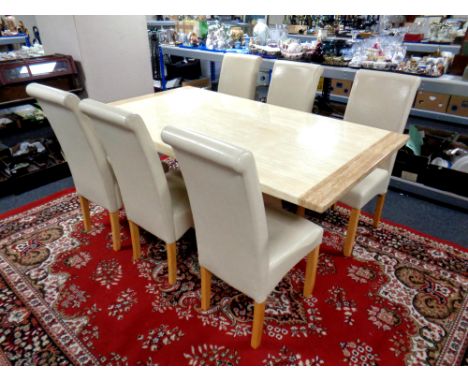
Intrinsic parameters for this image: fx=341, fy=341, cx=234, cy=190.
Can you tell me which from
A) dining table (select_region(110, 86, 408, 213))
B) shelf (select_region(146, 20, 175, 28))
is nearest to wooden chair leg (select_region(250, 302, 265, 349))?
dining table (select_region(110, 86, 408, 213))

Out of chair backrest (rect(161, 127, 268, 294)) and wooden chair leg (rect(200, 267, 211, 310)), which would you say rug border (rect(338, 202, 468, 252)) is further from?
chair backrest (rect(161, 127, 268, 294))

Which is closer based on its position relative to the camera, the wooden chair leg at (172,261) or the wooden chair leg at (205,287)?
the wooden chair leg at (205,287)

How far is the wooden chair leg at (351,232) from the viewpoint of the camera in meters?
1.87

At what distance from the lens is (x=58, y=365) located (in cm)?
142

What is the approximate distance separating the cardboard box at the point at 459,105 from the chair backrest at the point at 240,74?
2494mm

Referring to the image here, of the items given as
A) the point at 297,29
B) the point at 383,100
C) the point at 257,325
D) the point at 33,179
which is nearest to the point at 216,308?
the point at 257,325

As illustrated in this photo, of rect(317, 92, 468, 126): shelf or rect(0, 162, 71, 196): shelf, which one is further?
rect(317, 92, 468, 126): shelf

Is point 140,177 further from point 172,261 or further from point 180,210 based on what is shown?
point 172,261

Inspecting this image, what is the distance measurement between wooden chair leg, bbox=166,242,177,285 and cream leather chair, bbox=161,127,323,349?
0.81 ft

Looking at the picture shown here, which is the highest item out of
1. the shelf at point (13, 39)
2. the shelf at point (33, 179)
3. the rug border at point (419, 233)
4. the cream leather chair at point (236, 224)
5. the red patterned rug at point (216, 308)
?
the shelf at point (13, 39)

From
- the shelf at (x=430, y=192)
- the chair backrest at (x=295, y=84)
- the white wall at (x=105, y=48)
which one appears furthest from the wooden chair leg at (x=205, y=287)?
the white wall at (x=105, y=48)

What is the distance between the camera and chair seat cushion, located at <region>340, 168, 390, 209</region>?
1815 millimetres

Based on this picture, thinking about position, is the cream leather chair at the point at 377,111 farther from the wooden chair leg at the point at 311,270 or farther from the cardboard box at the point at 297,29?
the cardboard box at the point at 297,29

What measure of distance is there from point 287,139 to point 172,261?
33.6 inches
